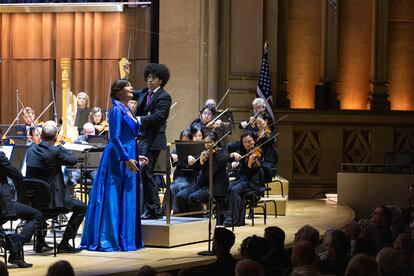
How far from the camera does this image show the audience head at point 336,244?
586 centimetres

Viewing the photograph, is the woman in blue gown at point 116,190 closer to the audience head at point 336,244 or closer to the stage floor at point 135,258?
the stage floor at point 135,258

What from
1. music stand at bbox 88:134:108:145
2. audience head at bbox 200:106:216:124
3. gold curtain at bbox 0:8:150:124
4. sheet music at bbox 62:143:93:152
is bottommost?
sheet music at bbox 62:143:93:152

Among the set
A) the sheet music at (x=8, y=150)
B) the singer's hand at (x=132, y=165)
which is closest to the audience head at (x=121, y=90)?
the singer's hand at (x=132, y=165)

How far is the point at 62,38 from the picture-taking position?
14.9 meters

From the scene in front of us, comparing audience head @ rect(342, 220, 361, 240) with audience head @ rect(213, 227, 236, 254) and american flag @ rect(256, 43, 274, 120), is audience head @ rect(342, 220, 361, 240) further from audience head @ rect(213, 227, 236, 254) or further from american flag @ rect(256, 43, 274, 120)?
american flag @ rect(256, 43, 274, 120)

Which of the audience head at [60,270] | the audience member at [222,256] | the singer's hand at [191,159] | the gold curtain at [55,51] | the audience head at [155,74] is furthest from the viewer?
the gold curtain at [55,51]

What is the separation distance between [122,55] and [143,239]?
671 cm

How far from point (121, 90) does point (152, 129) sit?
0.58 metres

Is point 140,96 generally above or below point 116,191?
above

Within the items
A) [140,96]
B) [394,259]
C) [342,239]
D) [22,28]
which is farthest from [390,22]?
[394,259]

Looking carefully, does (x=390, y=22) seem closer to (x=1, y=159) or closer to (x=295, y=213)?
(x=295, y=213)

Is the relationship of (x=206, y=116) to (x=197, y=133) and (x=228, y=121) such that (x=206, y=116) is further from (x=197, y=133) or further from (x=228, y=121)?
(x=197, y=133)

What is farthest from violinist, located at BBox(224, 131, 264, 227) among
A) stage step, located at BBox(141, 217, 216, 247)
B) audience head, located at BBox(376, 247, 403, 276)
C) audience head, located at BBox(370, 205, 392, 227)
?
audience head, located at BBox(376, 247, 403, 276)

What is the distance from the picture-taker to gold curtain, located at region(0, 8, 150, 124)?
14.8 metres
